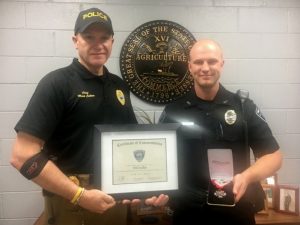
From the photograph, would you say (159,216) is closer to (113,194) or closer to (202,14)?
(113,194)

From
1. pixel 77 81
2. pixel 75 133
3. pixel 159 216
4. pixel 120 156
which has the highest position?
pixel 77 81

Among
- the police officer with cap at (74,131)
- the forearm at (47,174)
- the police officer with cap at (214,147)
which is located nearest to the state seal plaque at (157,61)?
the police officer with cap at (214,147)

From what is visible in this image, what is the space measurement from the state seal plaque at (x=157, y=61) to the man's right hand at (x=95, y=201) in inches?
39.6

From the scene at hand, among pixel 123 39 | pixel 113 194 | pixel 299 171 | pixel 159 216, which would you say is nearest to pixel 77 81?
pixel 113 194

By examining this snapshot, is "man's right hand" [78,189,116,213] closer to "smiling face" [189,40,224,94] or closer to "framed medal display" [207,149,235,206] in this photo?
"framed medal display" [207,149,235,206]

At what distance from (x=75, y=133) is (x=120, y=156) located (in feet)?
0.86

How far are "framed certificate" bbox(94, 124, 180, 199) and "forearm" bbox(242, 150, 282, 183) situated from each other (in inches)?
15.4

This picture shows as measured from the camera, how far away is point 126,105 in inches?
70.3

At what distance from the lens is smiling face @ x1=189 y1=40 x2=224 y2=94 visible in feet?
5.86

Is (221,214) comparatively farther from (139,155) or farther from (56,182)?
(56,182)

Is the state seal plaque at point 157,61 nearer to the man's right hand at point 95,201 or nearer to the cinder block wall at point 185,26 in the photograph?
the cinder block wall at point 185,26

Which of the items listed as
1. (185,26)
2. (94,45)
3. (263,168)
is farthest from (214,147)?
(185,26)

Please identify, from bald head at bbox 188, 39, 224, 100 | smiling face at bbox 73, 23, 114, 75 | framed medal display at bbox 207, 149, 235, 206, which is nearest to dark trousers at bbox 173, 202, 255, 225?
framed medal display at bbox 207, 149, 235, 206

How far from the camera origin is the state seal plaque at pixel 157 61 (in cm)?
223
